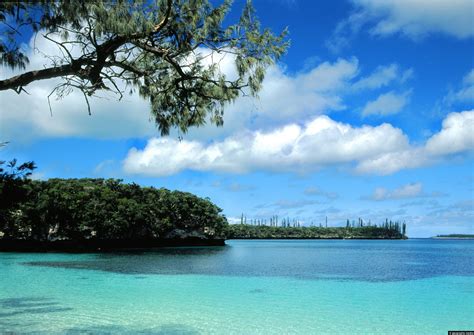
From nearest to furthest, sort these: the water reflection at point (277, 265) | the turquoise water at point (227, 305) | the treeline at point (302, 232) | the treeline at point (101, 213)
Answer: the turquoise water at point (227, 305) < the water reflection at point (277, 265) < the treeline at point (101, 213) < the treeline at point (302, 232)

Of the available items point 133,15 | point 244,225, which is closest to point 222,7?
point 133,15

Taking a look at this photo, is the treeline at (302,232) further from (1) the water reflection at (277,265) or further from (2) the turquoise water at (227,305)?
(2) the turquoise water at (227,305)

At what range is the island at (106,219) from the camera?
50.5 m

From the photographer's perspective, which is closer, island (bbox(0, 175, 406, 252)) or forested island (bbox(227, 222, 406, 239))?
island (bbox(0, 175, 406, 252))

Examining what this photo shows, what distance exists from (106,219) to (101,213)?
138 cm

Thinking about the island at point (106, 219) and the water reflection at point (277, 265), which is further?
the island at point (106, 219)

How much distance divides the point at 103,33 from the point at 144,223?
5955cm

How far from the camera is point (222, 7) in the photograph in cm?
601

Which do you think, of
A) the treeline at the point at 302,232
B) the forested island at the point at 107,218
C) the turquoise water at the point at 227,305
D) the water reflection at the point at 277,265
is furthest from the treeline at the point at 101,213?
the treeline at the point at 302,232

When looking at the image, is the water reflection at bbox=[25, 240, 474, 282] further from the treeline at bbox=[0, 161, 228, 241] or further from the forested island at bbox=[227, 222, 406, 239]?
the forested island at bbox=[227, 222, 406, 239]

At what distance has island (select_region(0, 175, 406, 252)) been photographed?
5053cm

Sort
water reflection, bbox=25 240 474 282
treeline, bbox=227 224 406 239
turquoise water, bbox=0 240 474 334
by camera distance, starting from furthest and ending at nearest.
Answer: treeline, bbox=227 224 406 239 → water reflection, bbox=25 240 474 282 → turquoise water, bbox=0 240 474 334

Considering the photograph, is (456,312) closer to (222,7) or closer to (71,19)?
(222,7)

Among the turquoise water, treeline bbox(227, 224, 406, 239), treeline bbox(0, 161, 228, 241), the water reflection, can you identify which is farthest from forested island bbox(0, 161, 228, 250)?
treeline bbox(227, 224, 406, 239)
